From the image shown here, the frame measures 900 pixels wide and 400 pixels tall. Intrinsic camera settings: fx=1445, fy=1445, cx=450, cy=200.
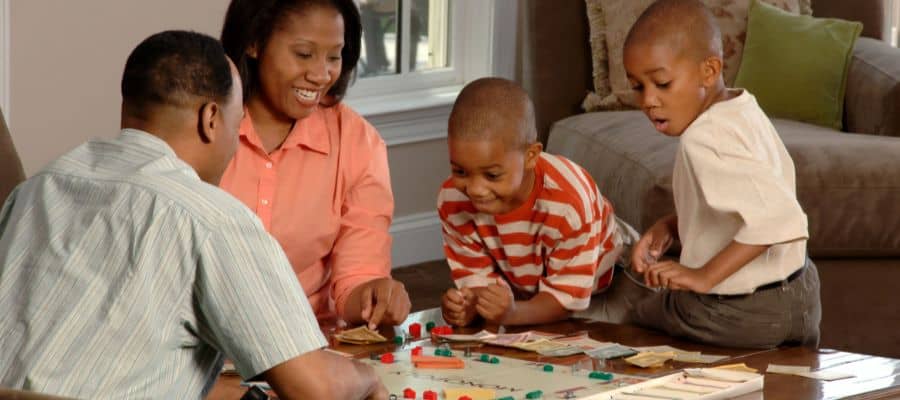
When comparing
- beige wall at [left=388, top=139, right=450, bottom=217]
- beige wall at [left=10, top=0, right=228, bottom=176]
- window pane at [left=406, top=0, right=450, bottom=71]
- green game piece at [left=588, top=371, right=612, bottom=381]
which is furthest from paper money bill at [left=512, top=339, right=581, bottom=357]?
window pane at [left=406, top=0, right=450, bottom=71]

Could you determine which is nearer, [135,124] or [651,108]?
[135,124]

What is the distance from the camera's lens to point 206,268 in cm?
146

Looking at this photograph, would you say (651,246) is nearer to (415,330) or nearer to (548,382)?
(415,330)

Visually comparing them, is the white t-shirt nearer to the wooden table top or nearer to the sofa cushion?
the wooden table top

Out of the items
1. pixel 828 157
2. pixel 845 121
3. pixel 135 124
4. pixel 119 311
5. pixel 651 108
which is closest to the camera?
pixel 119 311

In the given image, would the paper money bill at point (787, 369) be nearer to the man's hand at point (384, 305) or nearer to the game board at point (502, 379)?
the game board at point (502, 379)

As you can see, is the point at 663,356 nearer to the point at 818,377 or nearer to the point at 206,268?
the point at 818,377

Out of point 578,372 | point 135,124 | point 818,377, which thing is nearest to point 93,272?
point 135,124

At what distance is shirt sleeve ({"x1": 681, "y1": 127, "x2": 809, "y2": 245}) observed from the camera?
222 centimetres

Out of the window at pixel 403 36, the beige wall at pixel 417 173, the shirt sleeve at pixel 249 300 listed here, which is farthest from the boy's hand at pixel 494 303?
the window at pixel 403 36

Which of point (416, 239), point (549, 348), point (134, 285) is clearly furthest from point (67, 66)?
point (134, 285)

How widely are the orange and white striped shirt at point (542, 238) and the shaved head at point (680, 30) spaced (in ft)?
0.87

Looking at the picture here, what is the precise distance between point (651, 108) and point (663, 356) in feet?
1.65

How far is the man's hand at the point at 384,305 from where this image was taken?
225 cm
